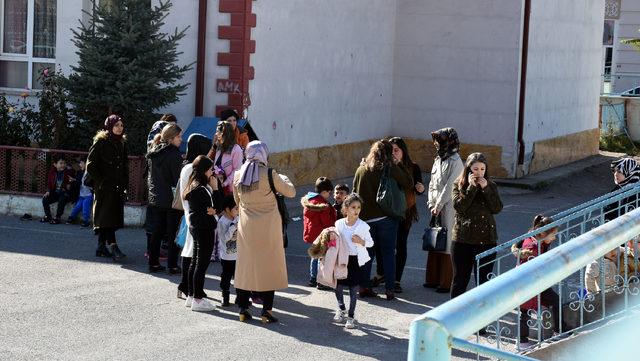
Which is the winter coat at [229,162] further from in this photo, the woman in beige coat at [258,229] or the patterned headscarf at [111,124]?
the woman in beige coat at [258,229]

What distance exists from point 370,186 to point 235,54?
6647 millimetres

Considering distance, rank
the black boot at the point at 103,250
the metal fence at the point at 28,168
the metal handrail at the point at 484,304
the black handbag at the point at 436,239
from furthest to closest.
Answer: the metal fence at the point at 28,168 → the black boot at the point at 103,250 → the black handbag at the point at 436,239 → the metal handrail at the point at 484,304

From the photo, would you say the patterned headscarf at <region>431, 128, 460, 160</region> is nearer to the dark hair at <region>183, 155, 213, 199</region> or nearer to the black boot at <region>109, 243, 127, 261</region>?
the dark hair at <region>183, 155, 213, 199</region>

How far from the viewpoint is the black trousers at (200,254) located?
1024cm

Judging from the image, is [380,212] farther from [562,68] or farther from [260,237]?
[562,68]

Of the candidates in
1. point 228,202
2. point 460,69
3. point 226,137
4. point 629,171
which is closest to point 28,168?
point 226,137

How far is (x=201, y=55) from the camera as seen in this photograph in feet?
56.7

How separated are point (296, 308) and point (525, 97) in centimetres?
1305

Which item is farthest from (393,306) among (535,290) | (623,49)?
(623,49)

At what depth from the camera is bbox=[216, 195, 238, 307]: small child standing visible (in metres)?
10.5

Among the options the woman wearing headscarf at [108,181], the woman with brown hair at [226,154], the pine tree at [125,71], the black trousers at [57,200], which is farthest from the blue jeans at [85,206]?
the woman with brown hair at [226,154]

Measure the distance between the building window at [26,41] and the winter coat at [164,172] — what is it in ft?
22.3

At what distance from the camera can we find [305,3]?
19.5 meters

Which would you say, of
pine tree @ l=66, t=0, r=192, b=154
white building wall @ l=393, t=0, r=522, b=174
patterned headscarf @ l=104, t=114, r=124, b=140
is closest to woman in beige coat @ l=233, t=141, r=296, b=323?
patterned headscarf @ l=104, t=114, r=124, b=140
